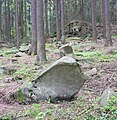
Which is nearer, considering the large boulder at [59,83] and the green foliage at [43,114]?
the green foliage at [43,114]

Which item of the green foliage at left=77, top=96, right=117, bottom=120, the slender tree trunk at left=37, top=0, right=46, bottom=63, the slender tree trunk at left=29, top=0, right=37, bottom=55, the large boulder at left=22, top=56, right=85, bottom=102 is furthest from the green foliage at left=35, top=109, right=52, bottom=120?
the slender tree trunk at left=29, top=0, right=37, bottom=55

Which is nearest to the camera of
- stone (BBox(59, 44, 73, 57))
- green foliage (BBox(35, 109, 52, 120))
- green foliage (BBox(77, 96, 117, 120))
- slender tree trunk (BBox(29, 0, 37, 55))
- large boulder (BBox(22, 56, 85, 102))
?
green foliage (BBox(77, 96, 117, 120))

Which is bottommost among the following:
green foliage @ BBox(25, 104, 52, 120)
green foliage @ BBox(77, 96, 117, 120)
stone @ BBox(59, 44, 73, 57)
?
green foliage @ BBox(25, 104, 52, 120)

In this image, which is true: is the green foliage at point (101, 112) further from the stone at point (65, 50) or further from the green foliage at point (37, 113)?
the stone at point (65, 50)

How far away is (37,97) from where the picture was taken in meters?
5.97

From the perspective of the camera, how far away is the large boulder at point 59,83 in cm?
589

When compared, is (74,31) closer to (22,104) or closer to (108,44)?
(108,44)

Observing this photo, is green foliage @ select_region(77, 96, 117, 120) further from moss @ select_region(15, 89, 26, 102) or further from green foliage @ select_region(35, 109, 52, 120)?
moss @ select_region(15, 89, 26, 102)

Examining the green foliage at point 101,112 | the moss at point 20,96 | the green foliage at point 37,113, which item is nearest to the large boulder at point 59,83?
the moss at point 20,96

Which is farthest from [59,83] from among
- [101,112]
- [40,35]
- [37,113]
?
[40,35]

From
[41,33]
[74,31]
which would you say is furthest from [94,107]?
[74,31]

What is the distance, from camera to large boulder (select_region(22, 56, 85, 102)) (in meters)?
5.89

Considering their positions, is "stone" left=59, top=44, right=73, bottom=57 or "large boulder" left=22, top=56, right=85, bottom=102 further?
"stone" left=59, top=44, right=73, bottom=57

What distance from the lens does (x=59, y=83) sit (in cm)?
596
